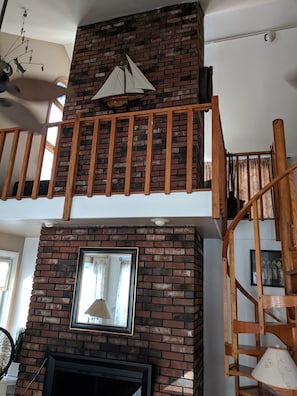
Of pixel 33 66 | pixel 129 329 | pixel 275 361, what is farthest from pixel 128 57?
pixel 275 361

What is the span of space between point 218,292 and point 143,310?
48.4 inches

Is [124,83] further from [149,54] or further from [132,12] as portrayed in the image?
[132,12]

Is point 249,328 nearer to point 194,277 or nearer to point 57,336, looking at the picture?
point 194,277

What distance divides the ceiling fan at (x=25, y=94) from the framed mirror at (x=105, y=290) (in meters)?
1.58

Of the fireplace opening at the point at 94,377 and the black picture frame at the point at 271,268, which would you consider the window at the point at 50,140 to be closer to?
the fireplace opening at the point at 94,377

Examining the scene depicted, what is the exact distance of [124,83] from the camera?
13.0ft

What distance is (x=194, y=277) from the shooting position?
3.08m

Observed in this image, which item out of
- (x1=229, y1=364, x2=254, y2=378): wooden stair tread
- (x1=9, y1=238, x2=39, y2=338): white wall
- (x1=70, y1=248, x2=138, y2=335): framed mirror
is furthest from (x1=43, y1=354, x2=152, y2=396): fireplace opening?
(x1=9, y1=238, x2=39, y2=338): white wall

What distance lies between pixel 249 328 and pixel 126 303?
1.23 metres

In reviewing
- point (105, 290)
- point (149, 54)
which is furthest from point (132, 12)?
point (105, 290)

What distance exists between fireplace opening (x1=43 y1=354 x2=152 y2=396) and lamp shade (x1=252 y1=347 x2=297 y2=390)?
104 centimetres

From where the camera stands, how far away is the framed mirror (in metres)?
3.14

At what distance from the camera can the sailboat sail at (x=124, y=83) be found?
3.92 meters

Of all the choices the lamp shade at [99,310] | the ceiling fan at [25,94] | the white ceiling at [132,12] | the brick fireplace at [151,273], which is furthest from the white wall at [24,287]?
the white ceiling at [132,12]
